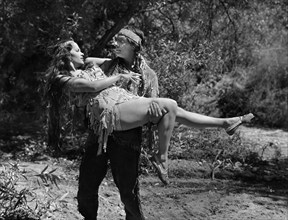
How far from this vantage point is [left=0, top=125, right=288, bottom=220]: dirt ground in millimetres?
5691

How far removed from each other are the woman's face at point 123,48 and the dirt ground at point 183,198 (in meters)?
1.67

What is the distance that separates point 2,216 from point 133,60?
158cm

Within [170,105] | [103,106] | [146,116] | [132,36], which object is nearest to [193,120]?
[170,105]

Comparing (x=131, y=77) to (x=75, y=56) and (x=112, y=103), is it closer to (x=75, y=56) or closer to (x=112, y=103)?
(x=112, y=103)

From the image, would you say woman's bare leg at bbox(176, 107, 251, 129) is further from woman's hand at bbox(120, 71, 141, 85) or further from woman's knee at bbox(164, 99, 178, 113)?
woman's hand at bbox(120, 71, 141, 85)

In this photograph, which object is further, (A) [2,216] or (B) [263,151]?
(B) [263,151]

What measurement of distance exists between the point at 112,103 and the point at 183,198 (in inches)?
102

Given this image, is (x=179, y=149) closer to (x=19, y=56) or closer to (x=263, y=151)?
(x=263, y=151)

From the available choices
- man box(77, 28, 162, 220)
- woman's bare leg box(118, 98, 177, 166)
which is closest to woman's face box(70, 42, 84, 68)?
man box(77, 28, 162, 220)

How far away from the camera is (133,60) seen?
14.2ft

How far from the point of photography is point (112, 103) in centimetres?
405

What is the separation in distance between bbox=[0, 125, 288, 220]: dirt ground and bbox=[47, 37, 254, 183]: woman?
4.77 ft

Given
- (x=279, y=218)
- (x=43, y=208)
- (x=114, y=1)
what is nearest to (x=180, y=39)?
(x=114, y=1)

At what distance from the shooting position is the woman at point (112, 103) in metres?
3.99
